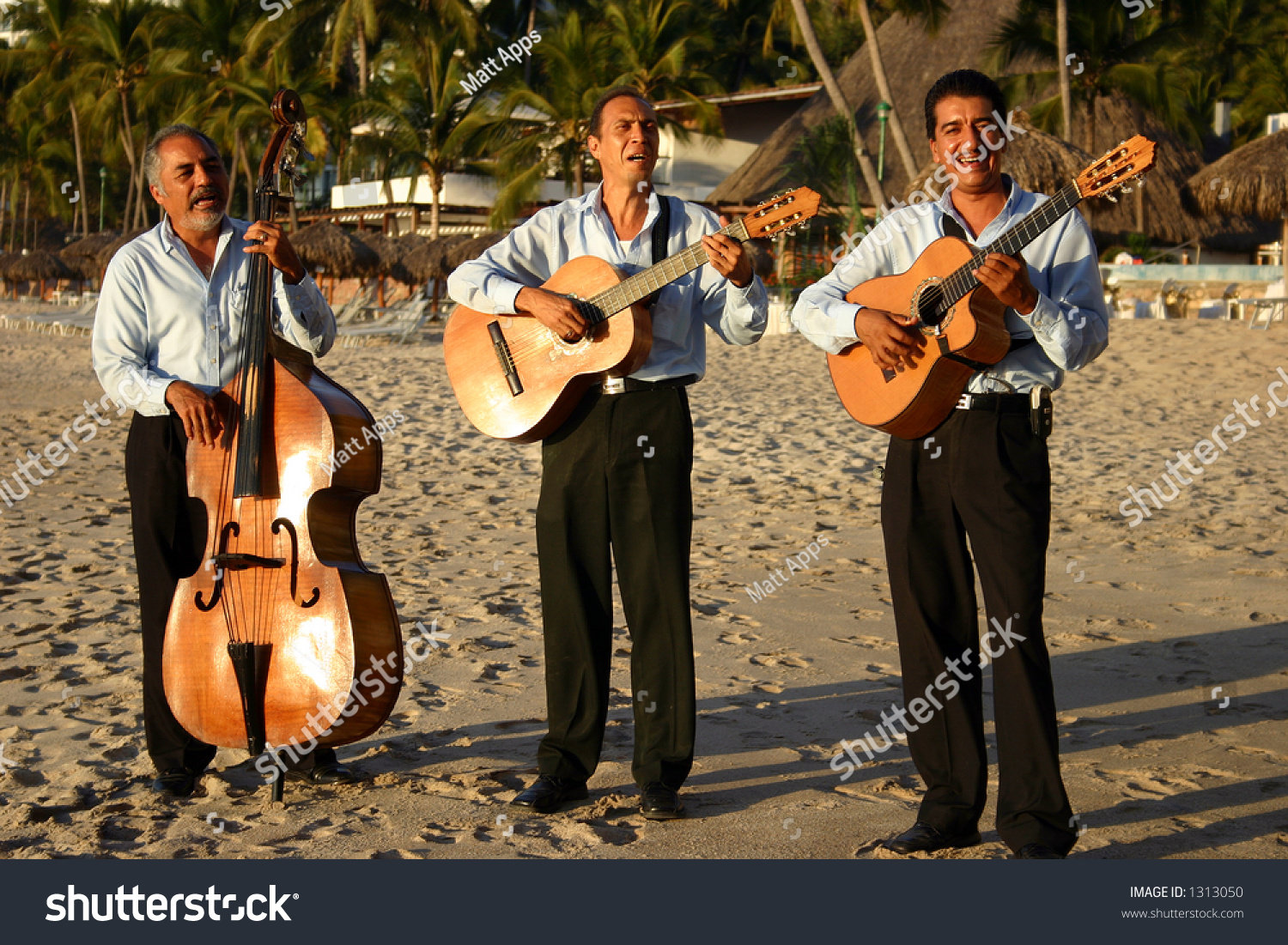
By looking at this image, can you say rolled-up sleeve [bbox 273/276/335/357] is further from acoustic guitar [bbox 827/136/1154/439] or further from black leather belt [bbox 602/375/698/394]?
acoustic guitar [bbox 827/136/1154/439]

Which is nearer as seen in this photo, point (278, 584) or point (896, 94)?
point (278, 584)

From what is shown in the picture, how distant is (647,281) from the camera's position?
11.4 feet

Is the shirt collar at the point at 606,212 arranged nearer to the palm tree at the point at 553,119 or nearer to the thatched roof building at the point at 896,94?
the palm tree at the point at 553,119

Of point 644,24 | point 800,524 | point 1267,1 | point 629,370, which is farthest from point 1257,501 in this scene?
point 1267,1

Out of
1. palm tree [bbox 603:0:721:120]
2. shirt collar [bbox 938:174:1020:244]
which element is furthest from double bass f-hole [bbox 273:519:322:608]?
palm tree [bbox 603:0:721:120]

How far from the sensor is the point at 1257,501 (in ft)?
27.5

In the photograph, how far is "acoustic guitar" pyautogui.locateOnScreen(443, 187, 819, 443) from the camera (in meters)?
3.45

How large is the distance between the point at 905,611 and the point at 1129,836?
2.77 ft

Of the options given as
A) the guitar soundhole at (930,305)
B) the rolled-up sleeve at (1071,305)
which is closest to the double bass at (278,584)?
the guitar soundhole at (930,305)

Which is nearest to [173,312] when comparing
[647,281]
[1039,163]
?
[647,281]

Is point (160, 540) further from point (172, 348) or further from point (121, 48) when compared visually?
point (121, 48)

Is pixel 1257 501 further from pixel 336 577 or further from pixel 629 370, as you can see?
pixel 336 577

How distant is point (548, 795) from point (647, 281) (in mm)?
1481

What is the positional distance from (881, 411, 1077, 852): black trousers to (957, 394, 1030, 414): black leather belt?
0.02 meters
